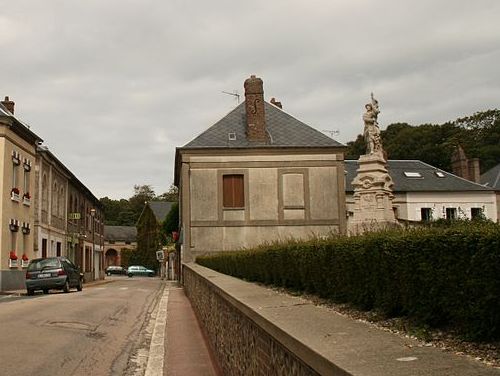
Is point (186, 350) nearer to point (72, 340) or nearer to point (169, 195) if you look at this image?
point (72, 340)

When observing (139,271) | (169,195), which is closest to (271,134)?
(139,271)

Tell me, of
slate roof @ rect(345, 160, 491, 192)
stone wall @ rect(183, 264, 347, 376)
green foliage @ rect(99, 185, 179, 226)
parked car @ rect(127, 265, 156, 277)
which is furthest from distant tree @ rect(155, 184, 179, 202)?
stone wall @ rect(183, 264, 347, 376)

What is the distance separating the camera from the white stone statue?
76.7 feet

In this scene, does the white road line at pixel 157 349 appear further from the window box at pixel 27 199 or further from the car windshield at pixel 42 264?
the window box at pixel 27 199

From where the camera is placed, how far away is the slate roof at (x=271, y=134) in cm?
3494

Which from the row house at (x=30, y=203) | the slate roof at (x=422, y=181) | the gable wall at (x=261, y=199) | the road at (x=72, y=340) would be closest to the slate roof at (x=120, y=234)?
the row house at (x=30, y=203)

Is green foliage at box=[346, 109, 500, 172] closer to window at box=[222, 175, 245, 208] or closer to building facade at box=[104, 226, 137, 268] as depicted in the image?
window at box=[222, 175, 245, 208]

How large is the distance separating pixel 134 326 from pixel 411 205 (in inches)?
1553

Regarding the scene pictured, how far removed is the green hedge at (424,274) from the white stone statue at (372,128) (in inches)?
664

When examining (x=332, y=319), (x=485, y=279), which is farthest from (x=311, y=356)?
(x=332, y=319)

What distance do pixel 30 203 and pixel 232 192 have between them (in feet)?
36.2

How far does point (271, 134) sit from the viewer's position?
118 ft

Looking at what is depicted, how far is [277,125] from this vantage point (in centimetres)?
3688

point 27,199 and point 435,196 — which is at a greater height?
point 435,196
